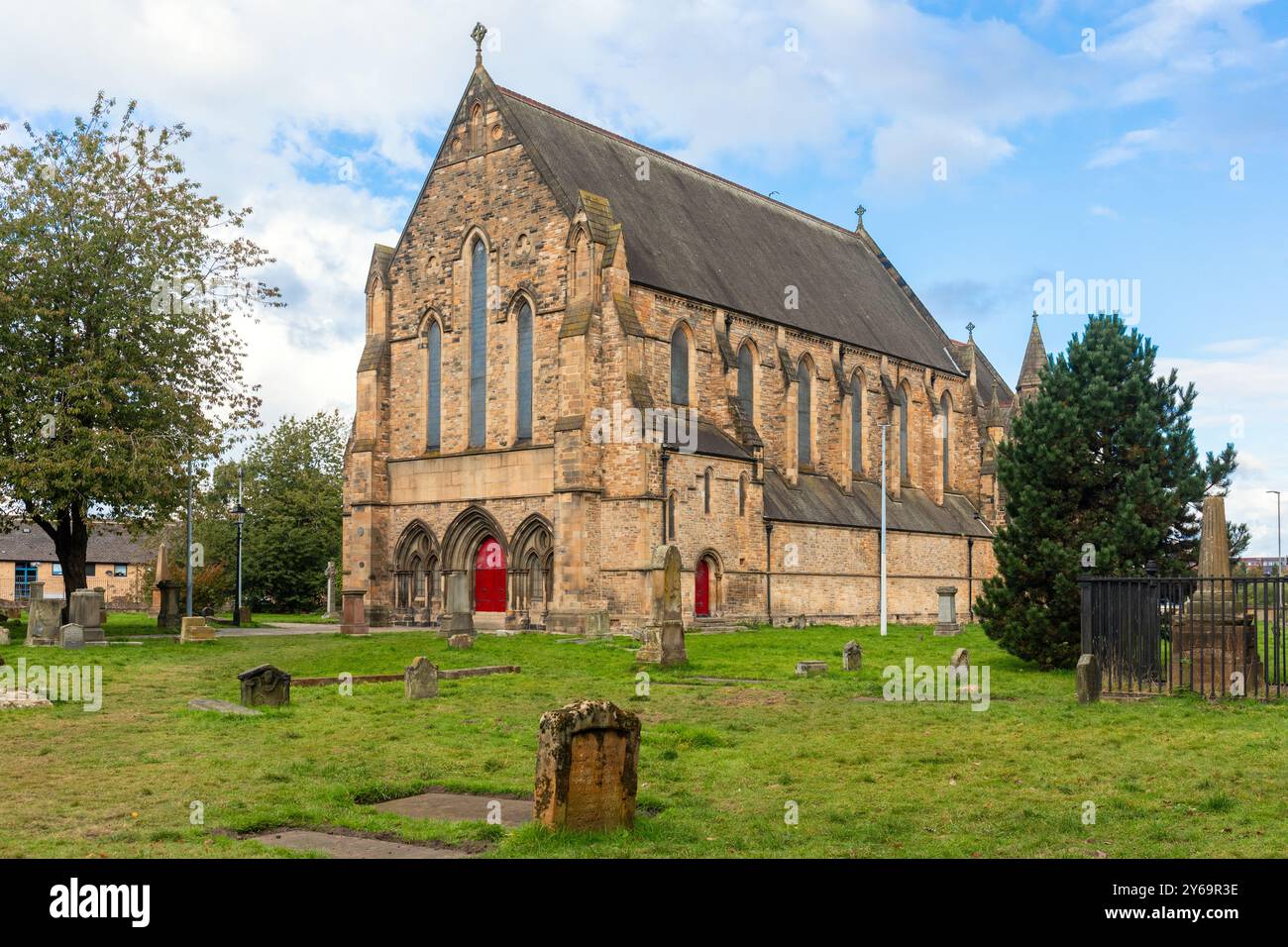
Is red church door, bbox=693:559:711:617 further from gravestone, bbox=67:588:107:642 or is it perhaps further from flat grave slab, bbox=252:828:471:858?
flat grave slab, bbox=252:828:471:858

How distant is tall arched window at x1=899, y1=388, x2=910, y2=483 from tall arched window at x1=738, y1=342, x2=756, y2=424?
440 inches

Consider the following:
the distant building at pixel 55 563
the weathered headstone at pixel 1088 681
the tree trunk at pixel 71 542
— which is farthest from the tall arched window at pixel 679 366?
the distant building at pixel 55 563

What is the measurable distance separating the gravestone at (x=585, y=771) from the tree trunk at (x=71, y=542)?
2881 centimetres

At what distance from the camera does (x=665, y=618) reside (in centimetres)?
2442

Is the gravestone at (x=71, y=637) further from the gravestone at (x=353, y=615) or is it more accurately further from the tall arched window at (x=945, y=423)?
the tall arched window at (x=945, y=423)

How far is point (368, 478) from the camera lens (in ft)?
135

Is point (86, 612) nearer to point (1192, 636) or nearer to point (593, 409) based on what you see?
point (593, 409)

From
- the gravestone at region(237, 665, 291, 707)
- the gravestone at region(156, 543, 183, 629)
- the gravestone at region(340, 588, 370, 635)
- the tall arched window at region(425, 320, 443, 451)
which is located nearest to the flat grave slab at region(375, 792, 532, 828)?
the gravestone at region(237, 665, 291, 707)

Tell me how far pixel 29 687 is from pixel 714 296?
2623cm

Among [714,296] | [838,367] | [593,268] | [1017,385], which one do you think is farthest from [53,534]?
[1017,385]

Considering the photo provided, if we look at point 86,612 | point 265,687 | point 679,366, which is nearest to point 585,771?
point 265,687

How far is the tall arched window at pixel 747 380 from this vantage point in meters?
42.2

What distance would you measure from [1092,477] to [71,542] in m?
27.3
